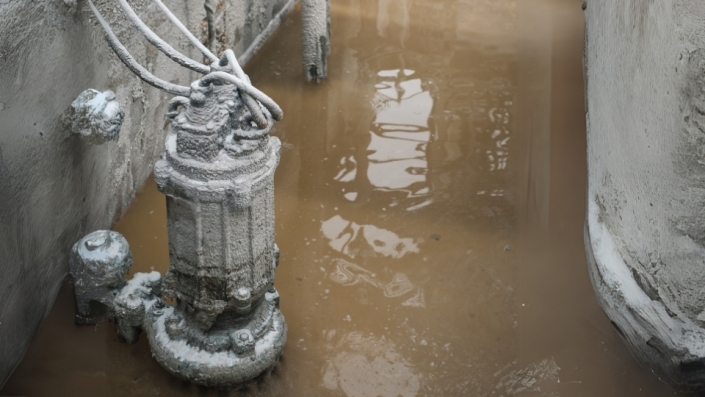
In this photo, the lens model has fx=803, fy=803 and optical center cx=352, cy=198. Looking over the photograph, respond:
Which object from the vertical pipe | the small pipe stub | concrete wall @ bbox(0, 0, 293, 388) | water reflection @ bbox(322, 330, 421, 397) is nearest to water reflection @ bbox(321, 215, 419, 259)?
water reflection @ bbox(322, 330, 421, 397)

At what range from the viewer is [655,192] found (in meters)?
3.30

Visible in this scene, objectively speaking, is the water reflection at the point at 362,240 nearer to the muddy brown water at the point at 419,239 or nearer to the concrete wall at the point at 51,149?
the muddy brown water at the point at 419,239

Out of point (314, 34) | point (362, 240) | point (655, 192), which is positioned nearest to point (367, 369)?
point (362, 240)

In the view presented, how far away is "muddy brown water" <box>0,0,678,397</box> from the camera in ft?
11.0

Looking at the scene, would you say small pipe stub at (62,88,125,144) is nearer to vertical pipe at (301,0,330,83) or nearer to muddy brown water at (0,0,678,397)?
muddy brown water at (0,0,678,397)

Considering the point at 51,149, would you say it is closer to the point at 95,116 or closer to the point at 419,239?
the point at 95,116

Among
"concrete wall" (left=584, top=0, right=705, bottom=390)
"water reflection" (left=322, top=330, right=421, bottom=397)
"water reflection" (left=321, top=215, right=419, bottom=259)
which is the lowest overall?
"water reflection" (left=322, top=330, right=421, bottom=397)

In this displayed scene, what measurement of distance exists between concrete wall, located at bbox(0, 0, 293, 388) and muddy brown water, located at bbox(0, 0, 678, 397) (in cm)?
18

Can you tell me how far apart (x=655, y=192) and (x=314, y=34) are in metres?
2.80

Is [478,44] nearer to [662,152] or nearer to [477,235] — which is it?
[477,235]

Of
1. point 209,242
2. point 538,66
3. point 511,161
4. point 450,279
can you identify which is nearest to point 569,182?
point 511,161

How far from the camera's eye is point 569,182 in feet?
15.2

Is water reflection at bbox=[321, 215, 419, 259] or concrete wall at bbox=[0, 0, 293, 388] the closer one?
concrete wall at bbox=[0, 0, 293, 388]

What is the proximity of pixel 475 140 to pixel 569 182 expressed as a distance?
0.68 metres
